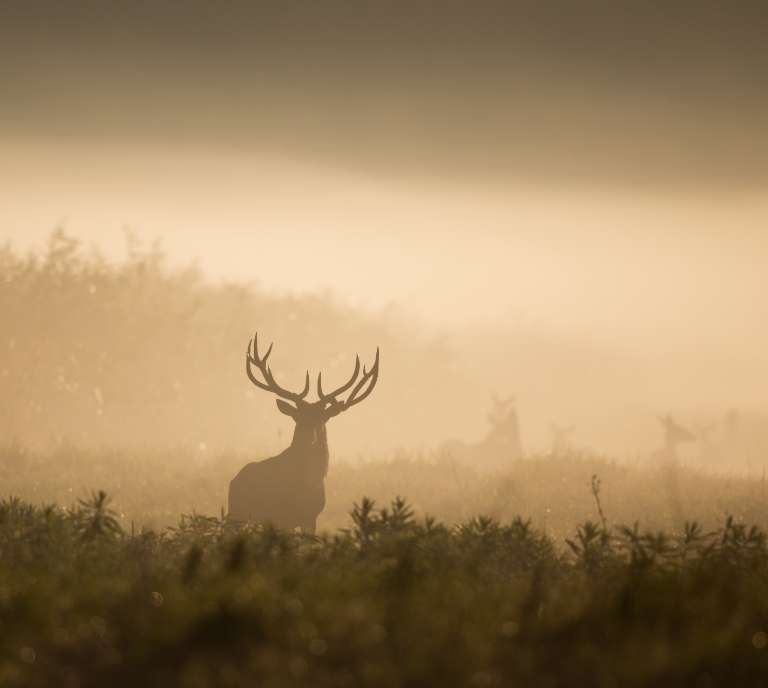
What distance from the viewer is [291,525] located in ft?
42.8

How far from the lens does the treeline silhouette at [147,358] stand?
3700 centimetres

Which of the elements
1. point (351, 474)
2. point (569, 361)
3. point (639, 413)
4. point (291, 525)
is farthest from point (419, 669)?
point (569, 361)

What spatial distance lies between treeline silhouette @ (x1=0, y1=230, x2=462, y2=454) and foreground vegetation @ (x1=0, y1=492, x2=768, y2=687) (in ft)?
93.7

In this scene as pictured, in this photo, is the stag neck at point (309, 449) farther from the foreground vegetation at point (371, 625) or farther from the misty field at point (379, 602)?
the foreground vegetation at point (371, 625)

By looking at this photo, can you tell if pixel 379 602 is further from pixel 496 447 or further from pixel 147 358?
pixel 147 358

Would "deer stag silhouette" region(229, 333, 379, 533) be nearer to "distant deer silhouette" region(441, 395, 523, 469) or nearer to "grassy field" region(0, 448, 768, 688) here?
"grassy field" region(0, 448, 768, 688)

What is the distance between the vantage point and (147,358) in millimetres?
39219

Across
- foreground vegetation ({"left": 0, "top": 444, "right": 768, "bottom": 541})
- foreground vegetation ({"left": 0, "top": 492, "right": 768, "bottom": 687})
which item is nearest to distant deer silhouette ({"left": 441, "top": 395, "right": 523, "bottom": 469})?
foreground vegetation ({"left": 0, "top": 444, "right": 768, "bottom": 541})

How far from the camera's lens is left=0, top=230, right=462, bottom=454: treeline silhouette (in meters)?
37.0

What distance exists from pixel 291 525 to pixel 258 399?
102 feet

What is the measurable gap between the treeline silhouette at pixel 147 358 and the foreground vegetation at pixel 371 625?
93.7 feet

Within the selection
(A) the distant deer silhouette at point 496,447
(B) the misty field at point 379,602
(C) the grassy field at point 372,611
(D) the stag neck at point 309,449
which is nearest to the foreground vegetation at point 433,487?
(B) the misty field at point 379,602

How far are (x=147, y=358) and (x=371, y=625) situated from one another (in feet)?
120

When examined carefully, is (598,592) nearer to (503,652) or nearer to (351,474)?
(503,652)
